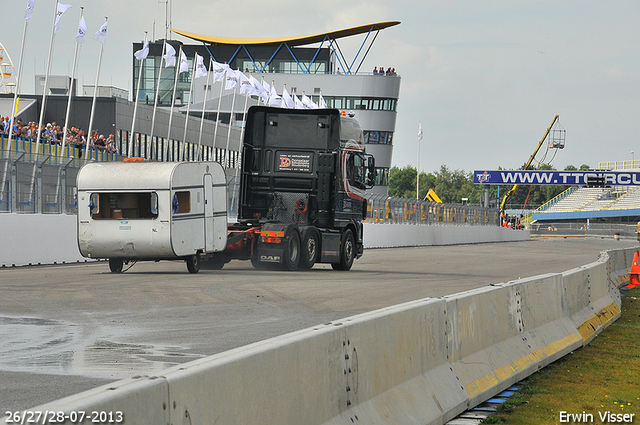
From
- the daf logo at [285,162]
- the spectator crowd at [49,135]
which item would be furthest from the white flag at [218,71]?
the daf logo at [285,162]

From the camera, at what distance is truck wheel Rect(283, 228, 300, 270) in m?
22.6

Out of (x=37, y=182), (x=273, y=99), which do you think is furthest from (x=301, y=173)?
(x=273, y=99)

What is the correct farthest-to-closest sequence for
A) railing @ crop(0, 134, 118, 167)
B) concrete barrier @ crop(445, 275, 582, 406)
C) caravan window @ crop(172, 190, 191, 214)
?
railing @ crop(0, 134, 118, 167), caravan window @ crop(172, 190, 191, 214), concrete barrier @ crop(445, 275, 582, 406)

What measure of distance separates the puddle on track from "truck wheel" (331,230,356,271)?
13950mm

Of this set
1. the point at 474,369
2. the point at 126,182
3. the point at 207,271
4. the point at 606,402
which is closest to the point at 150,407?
the point at 474,369

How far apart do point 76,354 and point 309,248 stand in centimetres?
1449

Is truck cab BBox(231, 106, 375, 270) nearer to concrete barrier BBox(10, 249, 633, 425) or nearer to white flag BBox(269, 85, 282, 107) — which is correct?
concrete barrier BBox(10, 249, 633, 425)

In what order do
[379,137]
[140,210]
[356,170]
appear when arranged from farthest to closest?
[379,137] → [356,170] → [140,210]

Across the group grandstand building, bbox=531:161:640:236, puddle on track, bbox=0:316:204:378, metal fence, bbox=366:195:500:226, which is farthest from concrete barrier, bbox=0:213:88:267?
grandstand building, bbox=531:161:640:236

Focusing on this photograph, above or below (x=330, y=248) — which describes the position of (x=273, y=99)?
above

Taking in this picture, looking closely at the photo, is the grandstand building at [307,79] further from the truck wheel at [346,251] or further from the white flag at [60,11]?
the truck wheel at [346,251]

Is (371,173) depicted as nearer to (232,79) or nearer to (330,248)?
(330,248)

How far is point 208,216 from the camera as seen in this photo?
2178 cm

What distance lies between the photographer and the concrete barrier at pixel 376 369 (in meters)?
3.94
